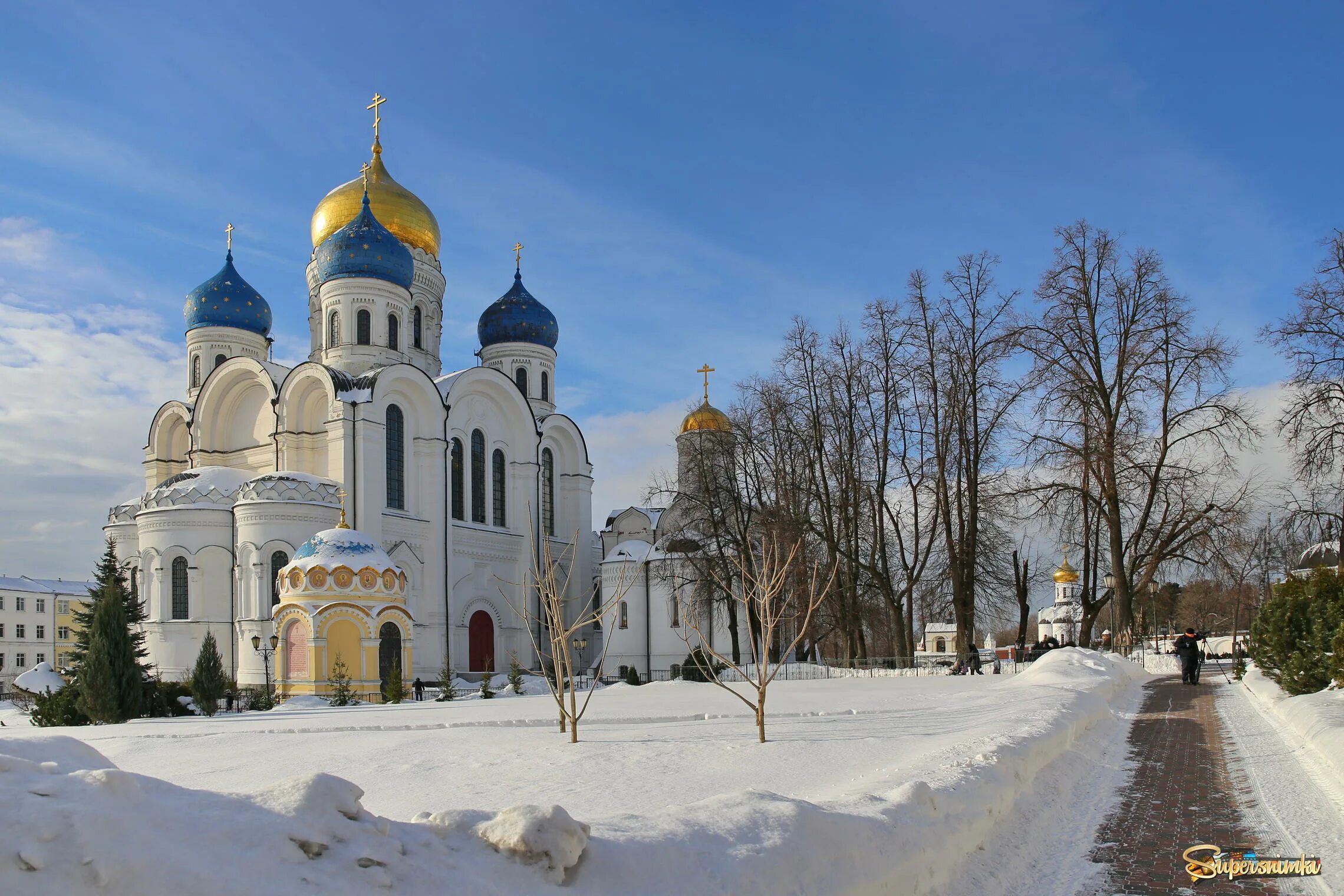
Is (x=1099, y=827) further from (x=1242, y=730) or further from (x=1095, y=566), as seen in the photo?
(x=1095, y=566)

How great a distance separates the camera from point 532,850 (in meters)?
4.04

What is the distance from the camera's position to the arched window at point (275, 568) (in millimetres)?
32531

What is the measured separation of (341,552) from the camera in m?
29.5

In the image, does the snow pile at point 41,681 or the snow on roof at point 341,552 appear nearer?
the snow pile at point 41,681

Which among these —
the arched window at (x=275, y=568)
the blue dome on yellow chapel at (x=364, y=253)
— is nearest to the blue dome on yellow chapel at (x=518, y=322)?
the blue dome on yellow chapel at (x=364, y=253)

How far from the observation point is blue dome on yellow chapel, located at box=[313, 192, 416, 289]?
3953 centimetres

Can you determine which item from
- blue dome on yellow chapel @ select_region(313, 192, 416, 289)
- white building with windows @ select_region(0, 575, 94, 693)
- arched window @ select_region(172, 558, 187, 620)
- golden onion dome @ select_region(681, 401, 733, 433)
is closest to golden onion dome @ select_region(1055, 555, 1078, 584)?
golden onion dome @ select_region(681, 401, 733, 433)

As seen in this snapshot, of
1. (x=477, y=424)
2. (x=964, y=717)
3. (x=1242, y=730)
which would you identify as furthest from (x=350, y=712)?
(x=477, y=424)

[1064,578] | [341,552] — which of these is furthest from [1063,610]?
[341,552]

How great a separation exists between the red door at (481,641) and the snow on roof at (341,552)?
8.08 metres

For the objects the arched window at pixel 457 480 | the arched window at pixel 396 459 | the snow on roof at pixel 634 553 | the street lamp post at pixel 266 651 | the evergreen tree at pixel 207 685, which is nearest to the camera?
the evergreen tree at pixel 207 685

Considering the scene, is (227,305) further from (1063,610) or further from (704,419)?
(1063,610)

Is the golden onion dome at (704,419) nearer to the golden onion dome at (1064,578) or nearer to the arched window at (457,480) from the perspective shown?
the arched window at (457,480)

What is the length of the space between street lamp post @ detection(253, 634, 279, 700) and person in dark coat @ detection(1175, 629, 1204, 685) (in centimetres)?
2210
